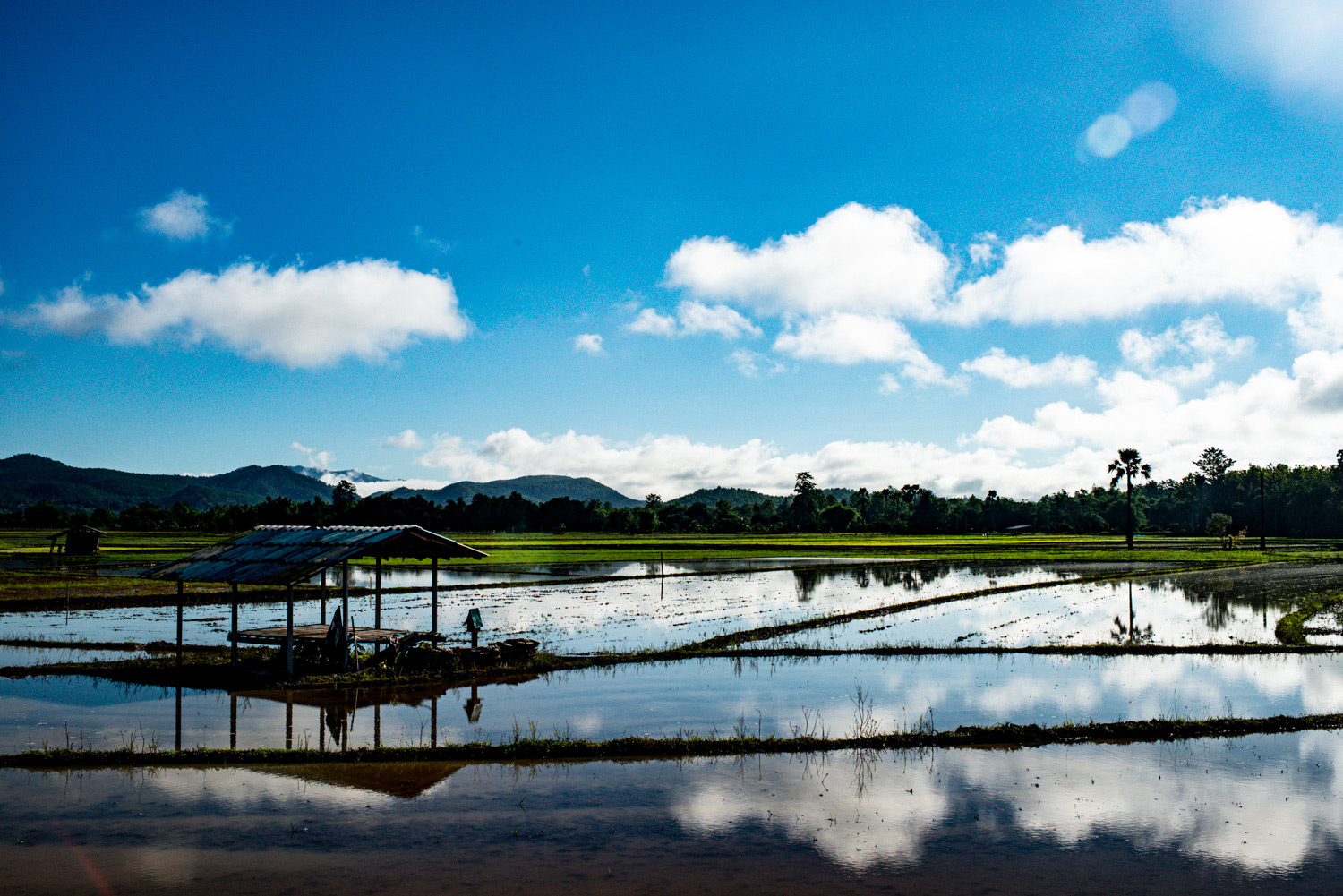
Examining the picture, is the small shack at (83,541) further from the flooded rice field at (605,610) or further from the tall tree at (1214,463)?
the tall tree at (1214,463)

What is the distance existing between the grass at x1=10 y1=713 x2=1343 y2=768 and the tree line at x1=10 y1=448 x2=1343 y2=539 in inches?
3652

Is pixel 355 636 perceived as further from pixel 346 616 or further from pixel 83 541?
pixel 83 541

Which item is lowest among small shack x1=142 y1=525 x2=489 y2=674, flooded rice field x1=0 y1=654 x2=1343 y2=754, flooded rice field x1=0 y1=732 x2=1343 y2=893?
flooded rice field x1=0 y1=654 x2=1343 y2=754

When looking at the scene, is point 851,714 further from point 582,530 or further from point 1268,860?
point 582,530

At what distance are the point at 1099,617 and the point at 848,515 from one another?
113261 mm

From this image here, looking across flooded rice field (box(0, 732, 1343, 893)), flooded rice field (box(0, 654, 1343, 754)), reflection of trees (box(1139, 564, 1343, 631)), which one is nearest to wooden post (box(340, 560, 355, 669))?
flooded rice field (box(0, 654, 1343, 754))

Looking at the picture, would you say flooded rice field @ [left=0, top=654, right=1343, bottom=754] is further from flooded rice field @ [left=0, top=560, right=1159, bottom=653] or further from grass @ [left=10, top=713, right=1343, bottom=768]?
flooded rice field @ [left=0, top=560, right=1159, bottom=653]

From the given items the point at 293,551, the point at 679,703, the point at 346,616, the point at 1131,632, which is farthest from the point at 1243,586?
the point at 293,551

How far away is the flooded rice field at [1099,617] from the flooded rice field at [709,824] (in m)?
11.6

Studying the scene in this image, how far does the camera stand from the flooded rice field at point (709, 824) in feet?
27.7

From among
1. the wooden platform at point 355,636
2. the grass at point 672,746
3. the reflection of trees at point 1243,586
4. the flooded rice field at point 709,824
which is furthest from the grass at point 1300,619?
the wooden platform at point 355,636

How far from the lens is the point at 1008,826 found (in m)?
9.85

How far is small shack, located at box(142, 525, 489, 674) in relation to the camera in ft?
62.2

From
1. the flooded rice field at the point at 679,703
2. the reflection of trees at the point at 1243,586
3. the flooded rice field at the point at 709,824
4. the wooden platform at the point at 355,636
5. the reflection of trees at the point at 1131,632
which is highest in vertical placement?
the wooden platform at the point at 355,636
